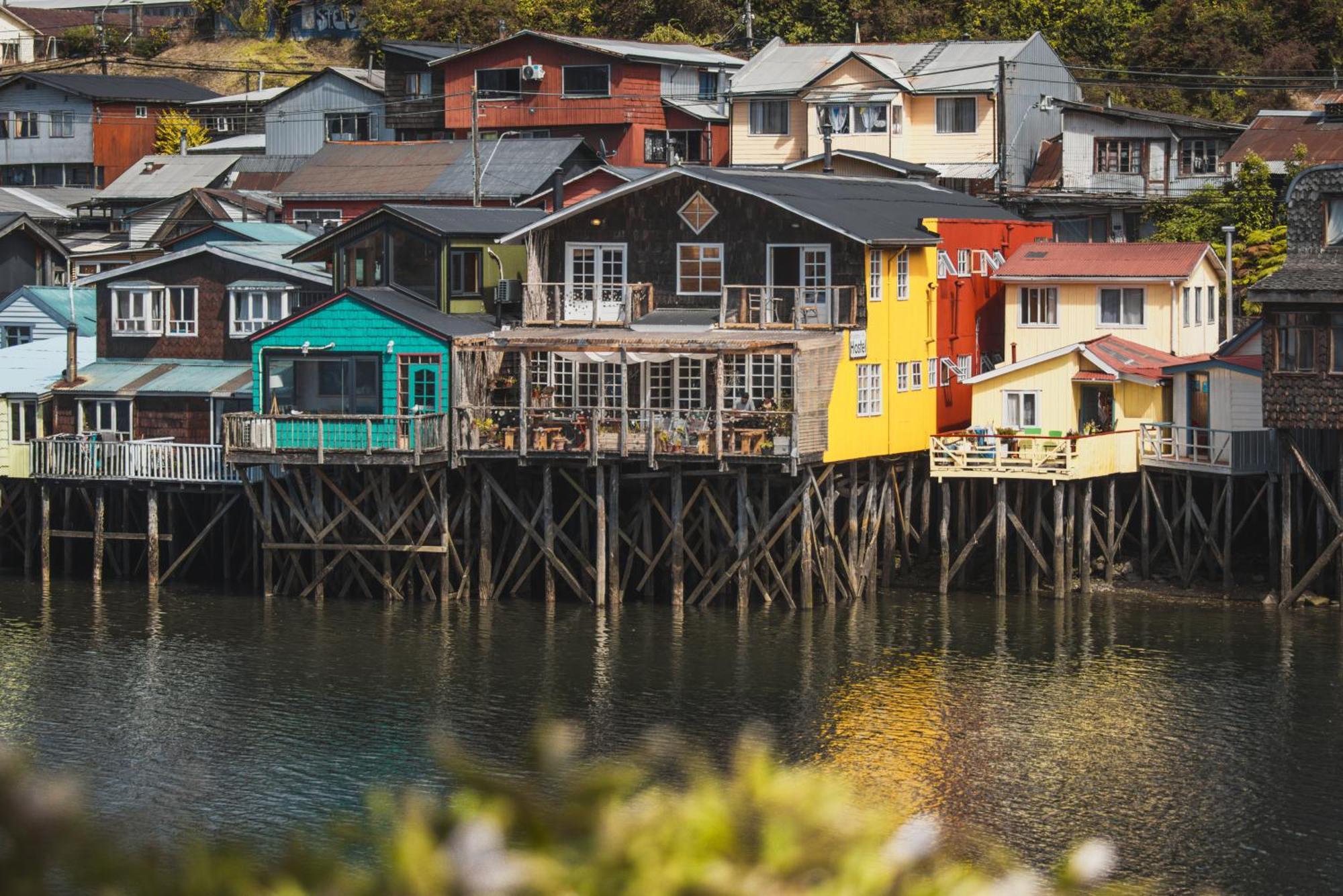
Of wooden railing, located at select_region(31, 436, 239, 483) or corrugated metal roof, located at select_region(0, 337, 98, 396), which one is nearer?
wooden railing, located at select_region(31, 436, 239, 483)

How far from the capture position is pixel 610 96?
242ft

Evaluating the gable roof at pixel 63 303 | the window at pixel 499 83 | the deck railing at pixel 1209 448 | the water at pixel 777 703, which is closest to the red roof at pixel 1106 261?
the deck railing at pixel 1209 448

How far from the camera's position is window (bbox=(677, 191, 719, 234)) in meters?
47.0

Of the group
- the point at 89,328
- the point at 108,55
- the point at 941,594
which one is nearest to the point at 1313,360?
the point at 941,594

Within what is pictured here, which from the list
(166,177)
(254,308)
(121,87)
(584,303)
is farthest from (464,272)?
(121,87)

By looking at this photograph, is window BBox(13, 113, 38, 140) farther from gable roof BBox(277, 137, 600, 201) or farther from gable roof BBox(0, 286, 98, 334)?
gable roof BBox(0, 286, 98, 334)

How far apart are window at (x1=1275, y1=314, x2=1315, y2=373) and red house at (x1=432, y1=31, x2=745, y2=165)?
3304cm

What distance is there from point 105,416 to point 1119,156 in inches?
1190

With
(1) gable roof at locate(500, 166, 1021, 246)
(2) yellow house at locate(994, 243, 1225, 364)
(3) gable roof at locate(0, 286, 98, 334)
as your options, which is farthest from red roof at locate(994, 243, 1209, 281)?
(3) gable roof at locate(0, 286, 98, 334)

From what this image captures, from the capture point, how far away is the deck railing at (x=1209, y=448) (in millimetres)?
43562

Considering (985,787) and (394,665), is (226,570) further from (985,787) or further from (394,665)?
(985,787)

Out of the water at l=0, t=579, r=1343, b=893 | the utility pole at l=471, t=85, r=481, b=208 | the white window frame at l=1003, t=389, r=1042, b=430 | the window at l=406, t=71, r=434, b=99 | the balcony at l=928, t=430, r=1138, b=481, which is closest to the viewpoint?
the water at l=0, t=579, r=1343, b=893

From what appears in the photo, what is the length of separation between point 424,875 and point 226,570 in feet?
143

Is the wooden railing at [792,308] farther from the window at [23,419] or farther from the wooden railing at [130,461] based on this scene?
the window at [23,419]
